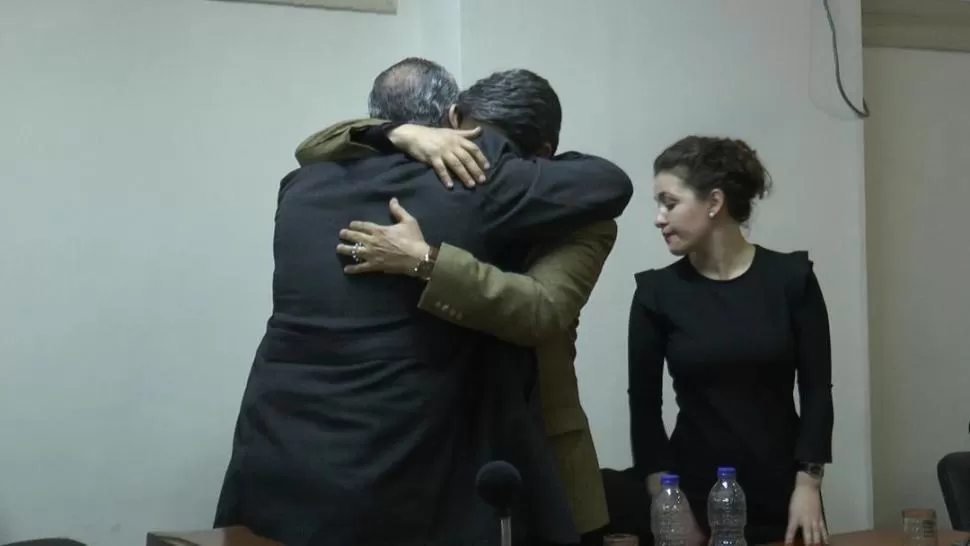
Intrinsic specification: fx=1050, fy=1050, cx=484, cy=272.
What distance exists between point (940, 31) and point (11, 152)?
2.69m

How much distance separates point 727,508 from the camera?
73.9 inches

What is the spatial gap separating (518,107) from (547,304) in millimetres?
300

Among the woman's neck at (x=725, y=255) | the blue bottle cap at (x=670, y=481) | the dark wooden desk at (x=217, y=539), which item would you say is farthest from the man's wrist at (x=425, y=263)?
the woman's neck at (x=725, y=255)

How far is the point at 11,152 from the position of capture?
93.7 inches

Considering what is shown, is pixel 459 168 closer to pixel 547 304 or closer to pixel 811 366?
pixel 547 304

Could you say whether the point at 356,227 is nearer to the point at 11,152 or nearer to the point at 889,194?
the point at 11,152

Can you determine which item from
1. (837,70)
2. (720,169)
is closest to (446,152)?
(720,169)

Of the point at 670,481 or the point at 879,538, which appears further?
the point at 879,538

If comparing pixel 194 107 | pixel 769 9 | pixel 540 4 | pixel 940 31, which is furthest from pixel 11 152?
pixel 940 31

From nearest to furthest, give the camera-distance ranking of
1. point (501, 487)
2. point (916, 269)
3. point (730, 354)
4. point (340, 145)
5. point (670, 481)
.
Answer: point (501, 487)
point (340, 145)
point (670, 481)
point (730, 354)
point (916, 269)

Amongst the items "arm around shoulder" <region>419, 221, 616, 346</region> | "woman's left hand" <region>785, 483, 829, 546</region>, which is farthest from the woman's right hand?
"woman's left hand" <region>785, 483, 829, 546</region>

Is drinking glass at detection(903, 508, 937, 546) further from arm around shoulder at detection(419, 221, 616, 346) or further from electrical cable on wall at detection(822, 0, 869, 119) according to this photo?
electrical cable on wall at detection(822, 0, 869, 119)

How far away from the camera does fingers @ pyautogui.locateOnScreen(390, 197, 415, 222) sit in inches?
54.2

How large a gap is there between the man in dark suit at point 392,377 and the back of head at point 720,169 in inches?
26.4
